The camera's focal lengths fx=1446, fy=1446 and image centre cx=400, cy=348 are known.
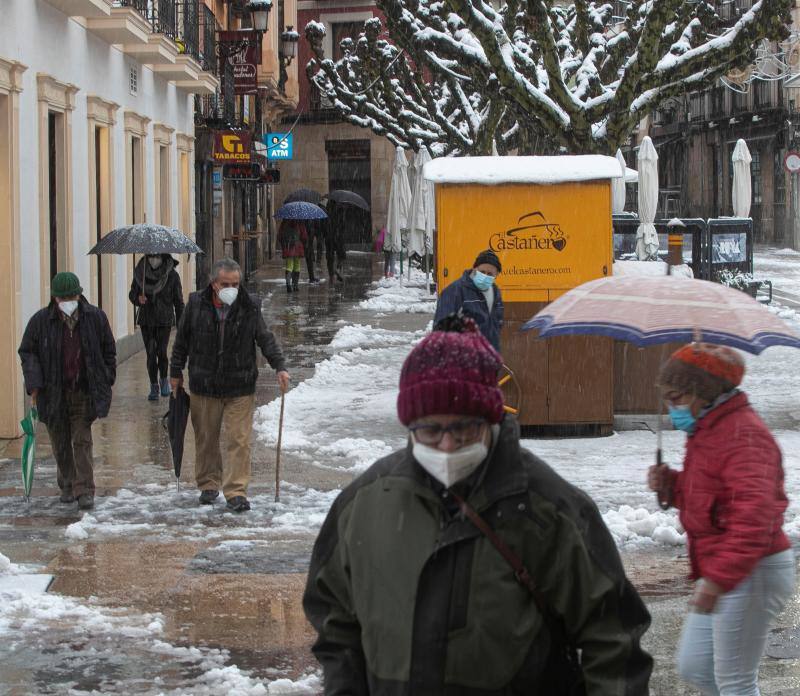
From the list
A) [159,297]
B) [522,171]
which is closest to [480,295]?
[522,171]

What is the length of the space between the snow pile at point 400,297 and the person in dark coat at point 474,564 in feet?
63.5

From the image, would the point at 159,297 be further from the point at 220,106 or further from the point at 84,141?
the point at 220,106

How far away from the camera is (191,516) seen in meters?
9.05

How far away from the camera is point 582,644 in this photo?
287cm

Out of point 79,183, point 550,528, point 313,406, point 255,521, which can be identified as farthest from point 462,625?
point 79,183

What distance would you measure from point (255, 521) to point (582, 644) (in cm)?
616

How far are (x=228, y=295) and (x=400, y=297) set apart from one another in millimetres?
18941

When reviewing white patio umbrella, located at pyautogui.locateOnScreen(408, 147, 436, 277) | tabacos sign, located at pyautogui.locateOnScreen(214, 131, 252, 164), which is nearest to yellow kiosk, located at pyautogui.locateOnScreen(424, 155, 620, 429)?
white patio umbrella, located at pyautogui.locateOnScreen(408, 147, 436, 277)

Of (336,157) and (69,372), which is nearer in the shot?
(69,372)

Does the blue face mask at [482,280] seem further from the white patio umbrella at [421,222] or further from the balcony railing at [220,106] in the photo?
the balcony railing at [220,106]

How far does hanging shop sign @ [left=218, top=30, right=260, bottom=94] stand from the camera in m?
30.9

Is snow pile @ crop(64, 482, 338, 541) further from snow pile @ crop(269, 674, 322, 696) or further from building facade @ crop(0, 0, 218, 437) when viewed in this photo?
building facade @ crop(0, 0, 218, 437)

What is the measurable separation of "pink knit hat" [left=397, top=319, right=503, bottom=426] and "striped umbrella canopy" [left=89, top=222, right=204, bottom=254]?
11.0m

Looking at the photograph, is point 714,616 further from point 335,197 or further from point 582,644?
point 335,197
